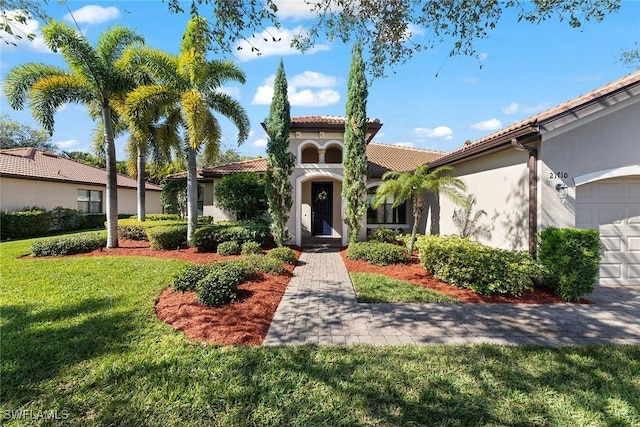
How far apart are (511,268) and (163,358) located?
7178 millimetres

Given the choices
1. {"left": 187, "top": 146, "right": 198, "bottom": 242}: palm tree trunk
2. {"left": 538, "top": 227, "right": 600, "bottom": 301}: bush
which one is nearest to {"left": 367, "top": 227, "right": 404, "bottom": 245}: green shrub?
A: {"left": 538, "top": 227, "right": 600, "bottom": 301}: bush

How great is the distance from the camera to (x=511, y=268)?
21.9 feet

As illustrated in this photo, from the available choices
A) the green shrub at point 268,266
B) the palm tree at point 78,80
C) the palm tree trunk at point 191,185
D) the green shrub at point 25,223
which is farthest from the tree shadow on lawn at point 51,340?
the green shrub at point 25,223

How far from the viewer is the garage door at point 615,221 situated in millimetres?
7426

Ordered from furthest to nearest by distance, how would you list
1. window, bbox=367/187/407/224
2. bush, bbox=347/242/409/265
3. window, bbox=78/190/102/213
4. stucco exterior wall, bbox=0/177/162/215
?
window, bbox=78/190/102/213, stucco exterior wall, bbox=0/177/162/215, window, bbox=367/187/407/224, bush, bbox=347/242/409/265

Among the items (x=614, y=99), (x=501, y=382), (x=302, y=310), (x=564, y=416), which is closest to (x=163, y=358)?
(x=302, y=310)

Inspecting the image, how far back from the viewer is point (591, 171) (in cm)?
727

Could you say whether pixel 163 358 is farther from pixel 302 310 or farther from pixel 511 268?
pixel 511 268

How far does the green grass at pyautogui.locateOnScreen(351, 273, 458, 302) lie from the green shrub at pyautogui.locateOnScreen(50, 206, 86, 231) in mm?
19819

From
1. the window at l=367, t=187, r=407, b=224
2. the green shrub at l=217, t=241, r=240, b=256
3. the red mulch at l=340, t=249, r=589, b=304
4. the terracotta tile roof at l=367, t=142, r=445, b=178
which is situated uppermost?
the terracotta tile roof at l=367, t=142, r=445, b=178

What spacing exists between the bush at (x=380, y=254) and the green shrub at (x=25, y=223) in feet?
57.6

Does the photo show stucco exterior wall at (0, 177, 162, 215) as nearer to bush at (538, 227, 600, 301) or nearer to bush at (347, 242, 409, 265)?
bush at (347, 242, 409, 265)

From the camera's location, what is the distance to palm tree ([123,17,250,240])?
10.5m

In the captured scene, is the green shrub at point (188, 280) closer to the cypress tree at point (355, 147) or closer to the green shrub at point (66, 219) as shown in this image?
the cypress tree at point (355, 147)
